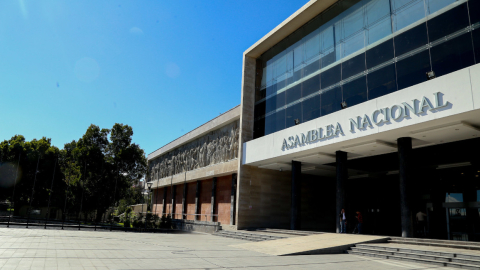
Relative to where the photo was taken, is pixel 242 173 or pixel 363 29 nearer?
pixel 363 29

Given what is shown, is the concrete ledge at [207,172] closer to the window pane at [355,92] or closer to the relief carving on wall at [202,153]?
the relief carving on wall at [202,153]

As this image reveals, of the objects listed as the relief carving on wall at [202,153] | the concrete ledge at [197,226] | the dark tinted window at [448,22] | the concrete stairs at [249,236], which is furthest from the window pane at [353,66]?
the concrete ledge at [197,226]

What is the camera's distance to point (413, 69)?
1402cm

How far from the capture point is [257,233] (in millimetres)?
20062

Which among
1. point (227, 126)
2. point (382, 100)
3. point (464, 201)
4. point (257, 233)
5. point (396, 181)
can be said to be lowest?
point (257, 233)

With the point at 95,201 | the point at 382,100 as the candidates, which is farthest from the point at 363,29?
the point at 95,201

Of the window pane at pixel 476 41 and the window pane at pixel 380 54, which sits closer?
the window pane at pixel 476 41

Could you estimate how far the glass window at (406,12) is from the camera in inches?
565

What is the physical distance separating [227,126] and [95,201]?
808 inches

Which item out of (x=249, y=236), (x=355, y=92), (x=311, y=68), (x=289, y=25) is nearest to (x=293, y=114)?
(x=311, y=68)

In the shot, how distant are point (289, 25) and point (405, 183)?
1279 cm

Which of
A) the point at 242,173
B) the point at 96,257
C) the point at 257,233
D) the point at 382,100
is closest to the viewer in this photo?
the point at 96,257

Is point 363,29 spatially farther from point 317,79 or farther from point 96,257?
point 96,257

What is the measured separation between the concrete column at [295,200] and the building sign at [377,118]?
110 inches
